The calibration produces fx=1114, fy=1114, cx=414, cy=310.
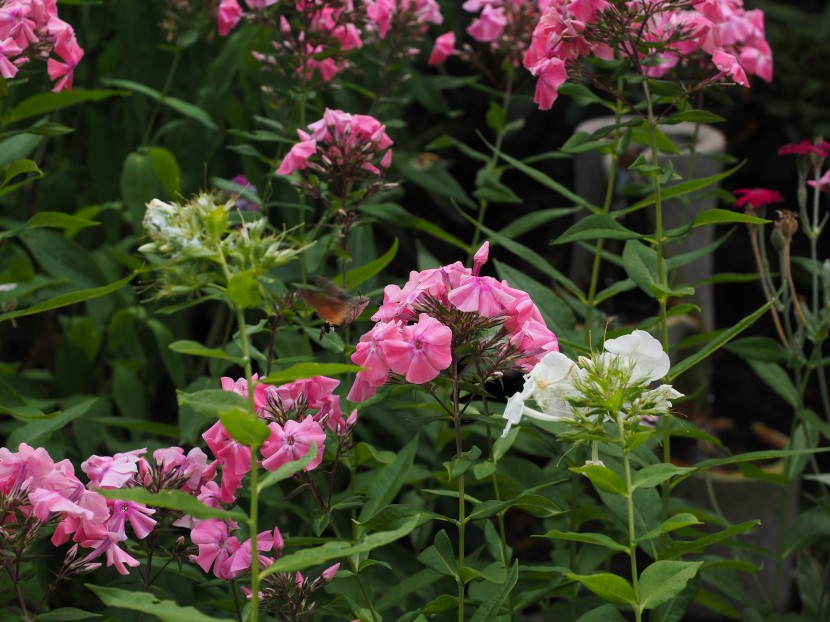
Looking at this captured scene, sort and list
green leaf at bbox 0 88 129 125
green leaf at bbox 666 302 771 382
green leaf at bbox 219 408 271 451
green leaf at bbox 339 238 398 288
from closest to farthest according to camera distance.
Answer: green leaf at bbox 219 408 271 451, green leaf at bbox 666 302 771 382, green leaf at bbox 339 238 398 288, green leaf at bbox 0 88 129 125

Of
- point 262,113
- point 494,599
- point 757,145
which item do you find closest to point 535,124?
point 757,145

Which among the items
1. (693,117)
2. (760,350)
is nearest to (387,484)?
(693,117)

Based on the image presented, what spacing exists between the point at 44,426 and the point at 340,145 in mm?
540

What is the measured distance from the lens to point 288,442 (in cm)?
111

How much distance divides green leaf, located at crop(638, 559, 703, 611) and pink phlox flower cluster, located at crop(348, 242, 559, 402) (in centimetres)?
24

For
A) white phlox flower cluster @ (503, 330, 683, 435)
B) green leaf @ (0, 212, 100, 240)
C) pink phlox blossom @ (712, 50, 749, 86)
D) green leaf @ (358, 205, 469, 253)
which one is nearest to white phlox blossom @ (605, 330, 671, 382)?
white phlox flower cluster @ (503, 330, 683, 435)

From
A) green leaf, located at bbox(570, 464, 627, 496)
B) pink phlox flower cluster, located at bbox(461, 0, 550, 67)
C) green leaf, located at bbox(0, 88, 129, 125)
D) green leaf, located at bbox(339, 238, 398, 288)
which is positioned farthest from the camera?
pink phlox flower cluster, located at bbox(461, 0, 550, 67)

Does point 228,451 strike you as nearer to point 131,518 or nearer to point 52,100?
point 131,518

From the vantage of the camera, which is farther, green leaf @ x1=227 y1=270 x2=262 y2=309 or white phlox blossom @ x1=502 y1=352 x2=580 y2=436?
white phlox blossom @ x1=502 y1=352 x2=580 y2=436

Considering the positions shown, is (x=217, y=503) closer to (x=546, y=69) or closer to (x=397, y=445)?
(x=546, y=69)

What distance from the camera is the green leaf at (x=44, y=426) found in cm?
145

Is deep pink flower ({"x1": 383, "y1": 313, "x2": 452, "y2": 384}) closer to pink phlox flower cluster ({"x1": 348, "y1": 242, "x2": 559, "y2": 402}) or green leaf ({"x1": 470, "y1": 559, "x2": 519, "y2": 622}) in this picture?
pink phlox flower cluster ({"x1": 348, "y1": 242, "x2": 559, "y2": 402})

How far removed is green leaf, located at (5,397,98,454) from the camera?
56.9 inches

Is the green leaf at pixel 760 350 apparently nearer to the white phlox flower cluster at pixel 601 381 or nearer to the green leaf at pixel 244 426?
the white phlox flower cluster at pixel 601 381
